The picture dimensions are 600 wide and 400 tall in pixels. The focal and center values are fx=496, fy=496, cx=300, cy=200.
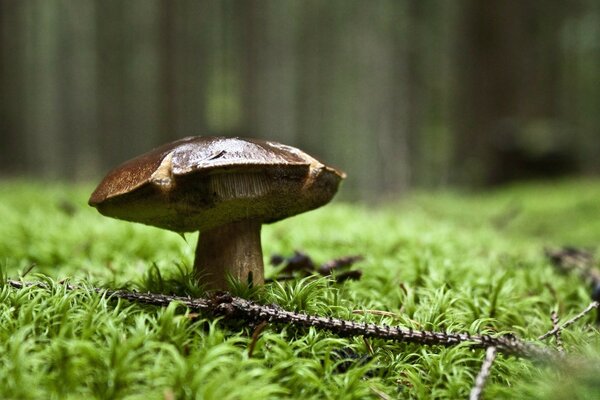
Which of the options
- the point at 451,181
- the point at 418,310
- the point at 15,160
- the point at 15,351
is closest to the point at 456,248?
the point at 418,310

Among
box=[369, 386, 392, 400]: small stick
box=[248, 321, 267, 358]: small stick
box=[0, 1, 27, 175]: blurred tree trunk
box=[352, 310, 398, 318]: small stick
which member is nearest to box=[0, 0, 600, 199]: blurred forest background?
box=[0, 1, 27, 175]: blurred tree trunk

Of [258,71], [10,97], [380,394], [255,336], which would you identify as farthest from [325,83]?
[380,394]

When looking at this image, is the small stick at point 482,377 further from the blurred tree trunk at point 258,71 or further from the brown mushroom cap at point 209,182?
the blurred tree trunk at point 258,71

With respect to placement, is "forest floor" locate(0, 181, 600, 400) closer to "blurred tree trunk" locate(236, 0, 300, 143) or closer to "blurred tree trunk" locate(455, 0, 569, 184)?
"blurred tree trunk" locate(455, 0, 569, 184)

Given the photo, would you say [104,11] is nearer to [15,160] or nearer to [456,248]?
[15,160]

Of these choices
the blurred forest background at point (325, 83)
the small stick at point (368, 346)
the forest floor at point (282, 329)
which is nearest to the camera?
the forest floor at point (282, 329)

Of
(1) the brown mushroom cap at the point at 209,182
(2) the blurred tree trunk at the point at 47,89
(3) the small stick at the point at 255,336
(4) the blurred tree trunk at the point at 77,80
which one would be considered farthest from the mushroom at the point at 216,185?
(2) the blurred tree trunk at the point at 47,89
